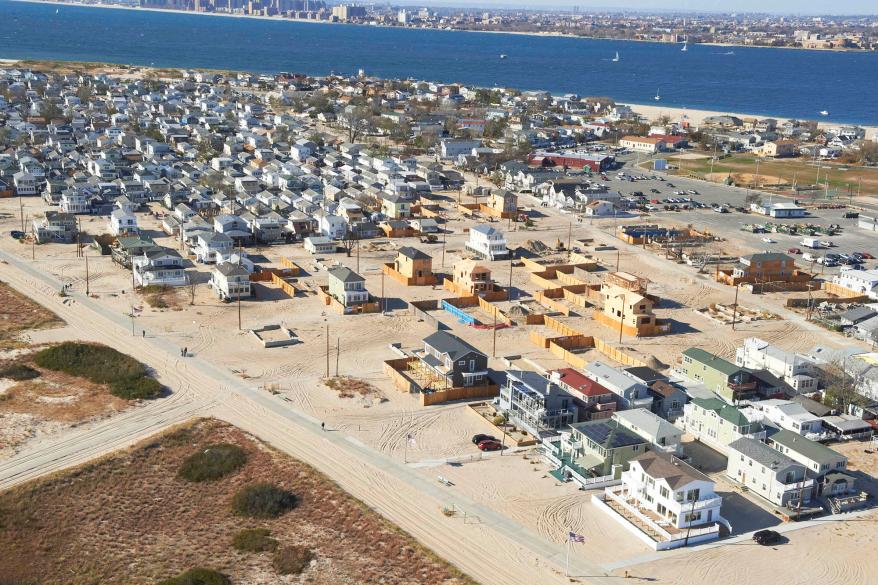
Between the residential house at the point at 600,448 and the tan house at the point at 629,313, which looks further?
the tan house at the point at 629,313

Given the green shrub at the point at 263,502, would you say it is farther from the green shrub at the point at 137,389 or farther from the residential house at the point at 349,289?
the residential house at the point at 349,289

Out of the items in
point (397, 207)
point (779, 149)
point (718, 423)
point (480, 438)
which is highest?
point (779, 149)

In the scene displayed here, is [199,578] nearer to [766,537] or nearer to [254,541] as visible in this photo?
[254,541]

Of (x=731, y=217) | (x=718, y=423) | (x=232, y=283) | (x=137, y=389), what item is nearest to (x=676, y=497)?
(x=718, y=423)

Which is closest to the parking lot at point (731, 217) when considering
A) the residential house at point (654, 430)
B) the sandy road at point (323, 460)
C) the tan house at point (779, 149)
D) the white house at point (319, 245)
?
the tan house at point (779, 149)

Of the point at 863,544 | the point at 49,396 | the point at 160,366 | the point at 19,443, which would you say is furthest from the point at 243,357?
the point at 863,544

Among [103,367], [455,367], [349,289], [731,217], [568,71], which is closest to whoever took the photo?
[455,367]

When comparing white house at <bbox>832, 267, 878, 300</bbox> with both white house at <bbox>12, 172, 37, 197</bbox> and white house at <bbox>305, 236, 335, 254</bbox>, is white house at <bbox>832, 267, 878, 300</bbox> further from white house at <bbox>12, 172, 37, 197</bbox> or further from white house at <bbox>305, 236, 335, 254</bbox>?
white house at <bbox>12, 172, 37, 197</bbox>
